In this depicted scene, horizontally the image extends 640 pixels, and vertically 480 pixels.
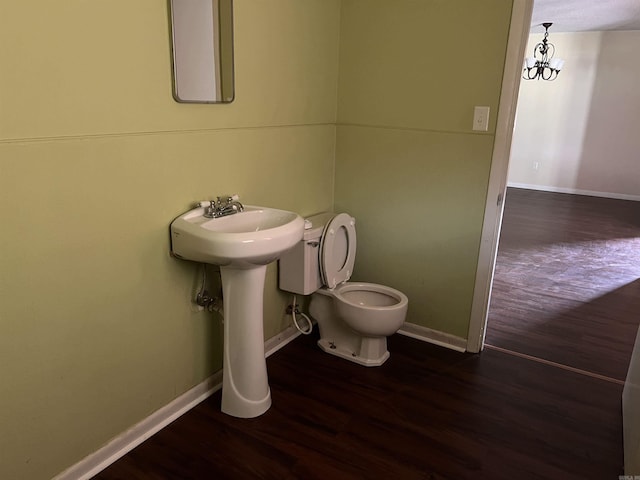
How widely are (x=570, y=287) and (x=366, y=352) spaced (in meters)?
2.04

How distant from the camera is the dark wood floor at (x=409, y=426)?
188 centimetres

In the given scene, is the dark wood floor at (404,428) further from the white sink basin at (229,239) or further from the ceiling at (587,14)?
the ceiling at (587,14)

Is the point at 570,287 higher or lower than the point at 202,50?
lower

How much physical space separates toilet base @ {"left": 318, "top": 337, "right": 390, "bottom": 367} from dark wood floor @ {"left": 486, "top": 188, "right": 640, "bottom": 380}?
71 cm

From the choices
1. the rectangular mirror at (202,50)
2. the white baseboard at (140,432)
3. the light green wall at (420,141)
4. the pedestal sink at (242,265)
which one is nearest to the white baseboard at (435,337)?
the light green wall at (420,141)

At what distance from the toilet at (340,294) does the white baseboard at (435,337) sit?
0.28 meters

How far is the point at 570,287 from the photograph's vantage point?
3781mm

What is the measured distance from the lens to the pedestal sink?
5.83 ft

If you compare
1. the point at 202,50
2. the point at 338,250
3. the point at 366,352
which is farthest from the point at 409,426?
the point at 202,50

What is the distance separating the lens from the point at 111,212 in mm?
1696

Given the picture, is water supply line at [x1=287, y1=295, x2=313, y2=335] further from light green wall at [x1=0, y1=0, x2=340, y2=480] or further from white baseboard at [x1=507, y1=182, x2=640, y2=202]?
white baseboard at [x1=507, y1=182, x2=640, y2=202]

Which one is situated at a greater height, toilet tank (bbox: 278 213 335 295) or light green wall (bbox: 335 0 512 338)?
light green wall (bbox: 335 0 512 338)

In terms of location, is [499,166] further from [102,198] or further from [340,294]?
[102,198]

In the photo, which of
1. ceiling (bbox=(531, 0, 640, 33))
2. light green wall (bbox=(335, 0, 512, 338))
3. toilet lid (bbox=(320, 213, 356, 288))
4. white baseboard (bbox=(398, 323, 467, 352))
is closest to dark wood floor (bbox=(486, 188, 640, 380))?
white baseboard (bbox=(398, 323, 467, 352))
